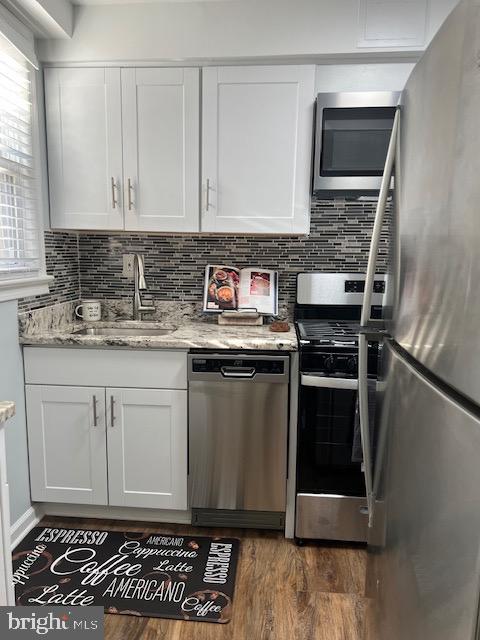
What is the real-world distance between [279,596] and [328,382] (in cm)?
87

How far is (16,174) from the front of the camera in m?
2.02

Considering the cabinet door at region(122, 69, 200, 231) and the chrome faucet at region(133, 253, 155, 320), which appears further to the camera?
the chrome faucet at region(133, 253, 155, 320)

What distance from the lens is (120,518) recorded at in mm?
2191

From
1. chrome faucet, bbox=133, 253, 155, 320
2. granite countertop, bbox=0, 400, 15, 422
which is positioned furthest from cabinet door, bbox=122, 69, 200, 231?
granite countertop, bbox=0, 400, 15, 422

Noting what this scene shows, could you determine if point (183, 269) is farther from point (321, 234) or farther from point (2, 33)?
point (2, 33)

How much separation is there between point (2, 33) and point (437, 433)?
2.18m

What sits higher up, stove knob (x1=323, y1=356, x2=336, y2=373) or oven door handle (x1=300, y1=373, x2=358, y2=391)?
stove knob (x1=323, y1=356, x2=336, y2=373)

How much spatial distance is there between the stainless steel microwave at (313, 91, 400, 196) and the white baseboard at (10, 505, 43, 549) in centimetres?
211

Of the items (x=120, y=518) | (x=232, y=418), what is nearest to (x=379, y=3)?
(x=232, y=418)

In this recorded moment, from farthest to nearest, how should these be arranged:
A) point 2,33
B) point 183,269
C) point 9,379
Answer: point 183,269
point 9,379
point 2,33

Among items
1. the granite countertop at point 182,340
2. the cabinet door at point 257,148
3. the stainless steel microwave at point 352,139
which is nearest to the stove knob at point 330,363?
the granite countertop at point 182,340

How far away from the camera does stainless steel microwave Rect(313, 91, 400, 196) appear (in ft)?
6.57

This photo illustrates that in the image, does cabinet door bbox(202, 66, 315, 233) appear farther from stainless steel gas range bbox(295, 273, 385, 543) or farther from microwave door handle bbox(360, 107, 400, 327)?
microwave door handle bbox(360, 107, 400, 327)

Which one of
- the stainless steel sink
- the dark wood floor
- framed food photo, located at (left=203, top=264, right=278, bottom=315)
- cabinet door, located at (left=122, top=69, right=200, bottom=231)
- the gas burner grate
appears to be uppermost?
cabinet door, located at (left=122, top=69, right=200, bottom=231)
